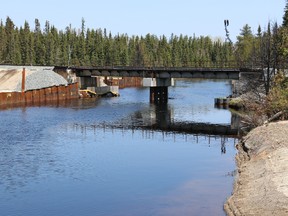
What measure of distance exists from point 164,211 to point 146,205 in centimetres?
173

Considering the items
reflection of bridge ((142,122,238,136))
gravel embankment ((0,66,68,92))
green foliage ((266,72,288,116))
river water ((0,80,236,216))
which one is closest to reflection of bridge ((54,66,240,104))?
gravel embankment ((0,66,68,92))

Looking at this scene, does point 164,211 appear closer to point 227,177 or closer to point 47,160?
point 227,177

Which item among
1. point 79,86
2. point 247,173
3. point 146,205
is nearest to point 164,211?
point 146,205

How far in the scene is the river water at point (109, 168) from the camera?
3391cm

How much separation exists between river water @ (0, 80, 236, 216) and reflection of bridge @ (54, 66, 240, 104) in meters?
30.7

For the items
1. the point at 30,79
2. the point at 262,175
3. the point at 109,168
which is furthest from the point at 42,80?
the point at 262,175

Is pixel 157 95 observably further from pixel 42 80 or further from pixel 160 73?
pixel 42 80

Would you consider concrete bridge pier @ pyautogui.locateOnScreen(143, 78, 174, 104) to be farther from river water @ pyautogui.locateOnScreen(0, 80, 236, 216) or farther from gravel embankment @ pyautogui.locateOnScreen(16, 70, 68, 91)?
river water @ pyautogui.locateOnScreen(0, 80, 236, 216)

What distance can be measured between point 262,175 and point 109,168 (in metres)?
14.5

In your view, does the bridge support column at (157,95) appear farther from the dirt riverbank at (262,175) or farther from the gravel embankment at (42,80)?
the dirt riverbank at (262,175)

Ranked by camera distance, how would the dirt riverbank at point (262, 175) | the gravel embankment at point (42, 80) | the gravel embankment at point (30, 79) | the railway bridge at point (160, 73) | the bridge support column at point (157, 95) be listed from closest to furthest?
1. the dirt riverbank at point (262, 175)
2. the railway bridge at point (160, 73)
3. the gravel embankment at point (30, 79)
4. the gravel embankment at point (42, 80)
5. the bridge support column at point (157, 95)

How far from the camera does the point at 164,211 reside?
107ft

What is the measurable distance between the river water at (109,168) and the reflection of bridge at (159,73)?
30681 mm

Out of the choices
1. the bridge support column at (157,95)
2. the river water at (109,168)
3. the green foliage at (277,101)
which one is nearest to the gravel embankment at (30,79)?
the bridge support column at (157,95)
